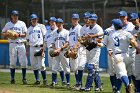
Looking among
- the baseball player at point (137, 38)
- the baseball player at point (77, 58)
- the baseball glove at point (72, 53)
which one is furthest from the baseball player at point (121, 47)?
the baseball player at point (77, 58)

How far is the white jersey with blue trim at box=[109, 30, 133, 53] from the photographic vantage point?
443 inches

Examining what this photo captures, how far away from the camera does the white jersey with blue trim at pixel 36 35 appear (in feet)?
48.8

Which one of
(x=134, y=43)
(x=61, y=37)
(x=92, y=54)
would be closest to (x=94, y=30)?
(x=92, y=54)

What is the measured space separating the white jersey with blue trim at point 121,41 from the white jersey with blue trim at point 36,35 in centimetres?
408

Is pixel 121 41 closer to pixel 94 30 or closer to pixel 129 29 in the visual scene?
pixel 129 29

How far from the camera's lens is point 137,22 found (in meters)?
11.8

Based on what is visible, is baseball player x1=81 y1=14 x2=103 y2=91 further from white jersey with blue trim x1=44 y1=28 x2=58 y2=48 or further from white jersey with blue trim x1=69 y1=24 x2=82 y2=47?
white jersey with blue trim x1=44 y1=28 x2=58 y2=48

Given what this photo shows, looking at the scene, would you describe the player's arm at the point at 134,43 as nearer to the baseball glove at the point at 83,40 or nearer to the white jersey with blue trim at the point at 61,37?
the baseball glove at the point at 83,40

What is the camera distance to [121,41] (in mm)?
11328

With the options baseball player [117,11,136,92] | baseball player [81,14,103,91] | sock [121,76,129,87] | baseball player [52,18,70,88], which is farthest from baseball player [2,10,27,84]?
sock [121,76,129,87]

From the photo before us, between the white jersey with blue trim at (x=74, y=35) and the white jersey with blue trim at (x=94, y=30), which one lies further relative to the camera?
the white jersey with blue trim at (x=74, y=35)

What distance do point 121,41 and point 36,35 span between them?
434cm

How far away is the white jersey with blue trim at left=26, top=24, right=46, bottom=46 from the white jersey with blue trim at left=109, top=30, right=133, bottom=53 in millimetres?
4076

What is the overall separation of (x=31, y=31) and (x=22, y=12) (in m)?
10.5
